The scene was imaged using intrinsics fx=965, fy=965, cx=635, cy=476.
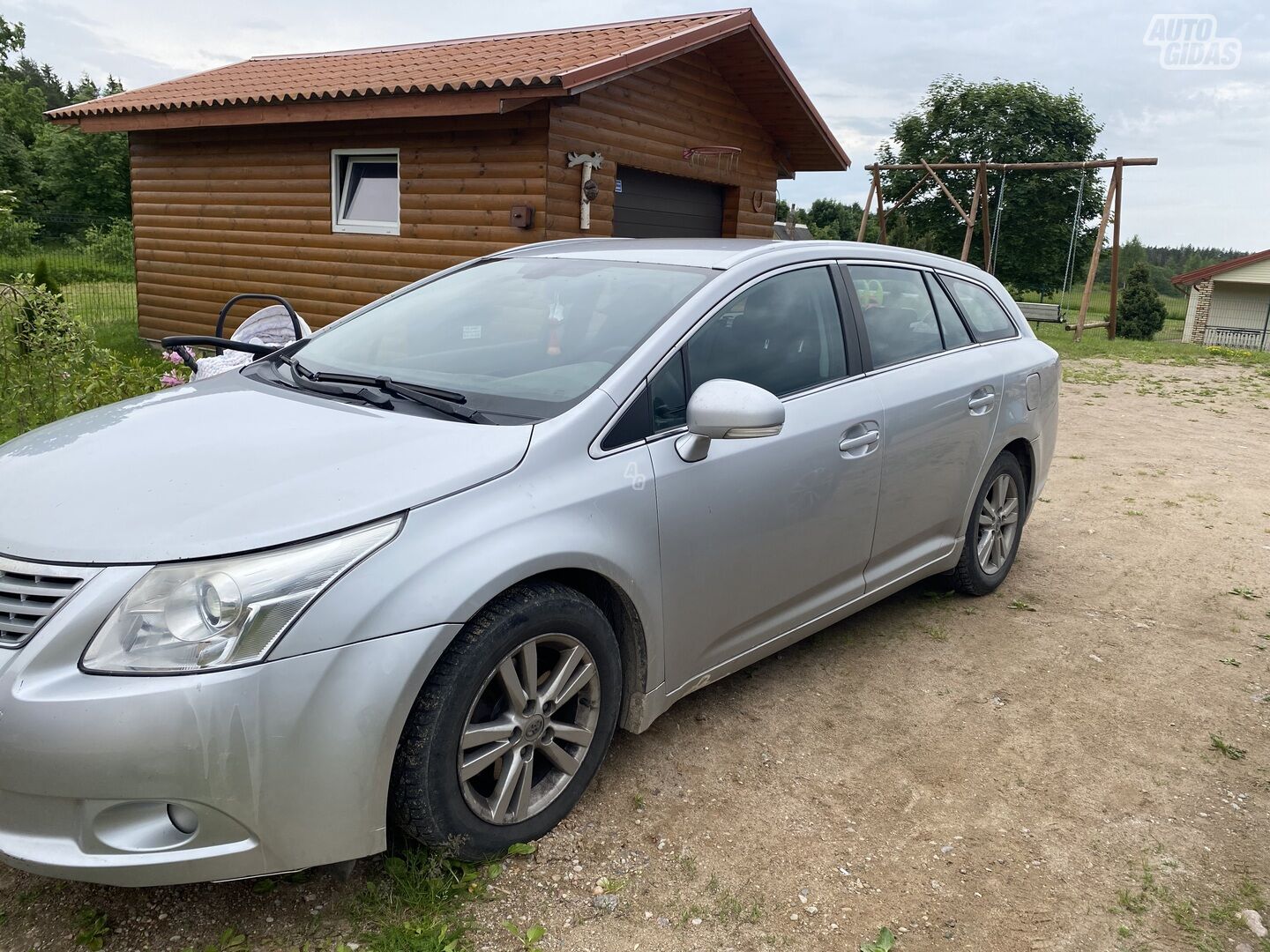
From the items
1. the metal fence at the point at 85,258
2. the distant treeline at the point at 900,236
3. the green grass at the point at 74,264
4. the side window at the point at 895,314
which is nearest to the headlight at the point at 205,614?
the side window at the point at 895,314

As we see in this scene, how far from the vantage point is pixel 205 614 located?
1939 mm

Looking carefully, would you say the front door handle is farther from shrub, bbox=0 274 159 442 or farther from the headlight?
shrub, bbox=0 274 159 442

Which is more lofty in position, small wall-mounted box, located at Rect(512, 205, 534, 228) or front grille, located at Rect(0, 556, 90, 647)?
small wall-mounted box, located at Rect(512, 205, 534, 228)

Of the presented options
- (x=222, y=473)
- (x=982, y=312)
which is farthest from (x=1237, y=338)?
(x=222, y=473)

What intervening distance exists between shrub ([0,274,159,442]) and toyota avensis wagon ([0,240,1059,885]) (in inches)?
92.2

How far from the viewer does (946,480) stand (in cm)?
392

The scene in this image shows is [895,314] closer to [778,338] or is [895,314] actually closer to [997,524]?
[778,338]

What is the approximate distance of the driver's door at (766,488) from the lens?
276 centimetres

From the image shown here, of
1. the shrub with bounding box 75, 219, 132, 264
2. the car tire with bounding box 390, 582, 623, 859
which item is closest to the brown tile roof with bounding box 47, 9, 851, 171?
the shrub with bounding box 75, 219, 132, 264

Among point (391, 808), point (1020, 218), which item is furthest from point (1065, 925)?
point (1020, 218)

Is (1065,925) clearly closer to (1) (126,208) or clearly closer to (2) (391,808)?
(2) (391,808)

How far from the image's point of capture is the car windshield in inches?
109

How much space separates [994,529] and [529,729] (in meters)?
2.89

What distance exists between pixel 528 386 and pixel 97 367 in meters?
4.00
